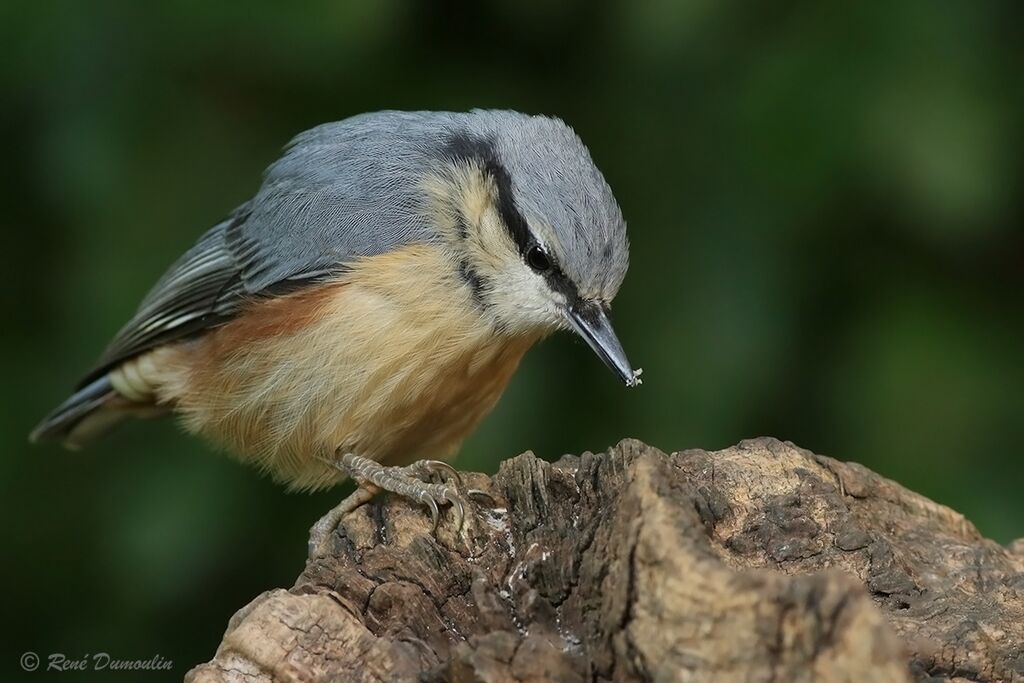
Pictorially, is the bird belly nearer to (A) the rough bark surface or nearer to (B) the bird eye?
(B) the bird eye

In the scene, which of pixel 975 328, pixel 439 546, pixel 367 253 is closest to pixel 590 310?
pixel 367 253

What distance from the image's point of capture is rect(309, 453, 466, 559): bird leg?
2.09 m

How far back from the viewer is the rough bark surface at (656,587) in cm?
140

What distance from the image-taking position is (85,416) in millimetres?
3389

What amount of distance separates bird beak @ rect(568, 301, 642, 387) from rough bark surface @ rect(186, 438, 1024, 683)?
530 mm

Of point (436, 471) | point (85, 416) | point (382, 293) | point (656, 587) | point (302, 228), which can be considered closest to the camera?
point (656, 587)

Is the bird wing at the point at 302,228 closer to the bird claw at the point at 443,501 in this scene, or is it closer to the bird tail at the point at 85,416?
the bird tail at the point at 85,416

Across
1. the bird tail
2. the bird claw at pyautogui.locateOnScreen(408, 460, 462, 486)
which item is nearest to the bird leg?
the bird claw at pyautogui.locateOnScreen(408, 460, 462, 486)

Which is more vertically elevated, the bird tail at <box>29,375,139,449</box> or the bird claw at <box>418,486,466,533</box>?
the bird claw at <box>418,486,466,533</box>

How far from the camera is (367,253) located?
9.15ft

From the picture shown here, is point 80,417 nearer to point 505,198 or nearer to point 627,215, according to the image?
point 505,198

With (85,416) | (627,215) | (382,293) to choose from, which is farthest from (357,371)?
(85,416)

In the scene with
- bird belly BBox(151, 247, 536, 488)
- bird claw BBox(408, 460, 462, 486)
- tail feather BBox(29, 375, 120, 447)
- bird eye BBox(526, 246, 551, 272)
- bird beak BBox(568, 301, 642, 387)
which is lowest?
tail feather BBox(29, 375, 120, 447)

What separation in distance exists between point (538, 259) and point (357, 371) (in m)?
0.45
